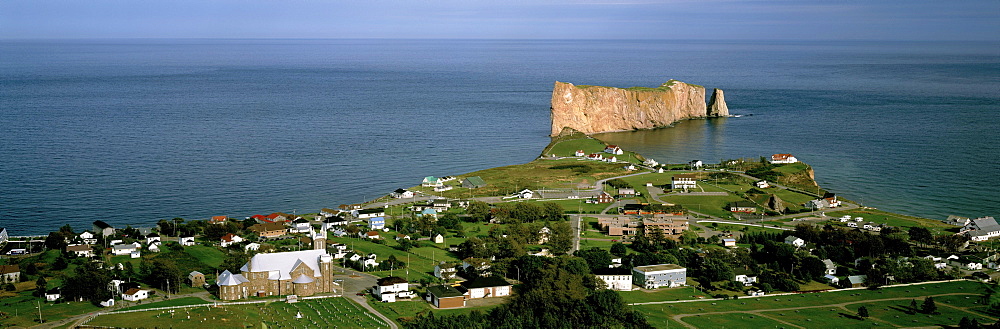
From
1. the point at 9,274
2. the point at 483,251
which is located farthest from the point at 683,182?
the point at 9,274

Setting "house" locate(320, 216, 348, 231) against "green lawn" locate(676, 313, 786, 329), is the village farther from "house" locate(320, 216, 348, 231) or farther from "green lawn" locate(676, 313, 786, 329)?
"green lawn" locate(676, 313, 786, 329)

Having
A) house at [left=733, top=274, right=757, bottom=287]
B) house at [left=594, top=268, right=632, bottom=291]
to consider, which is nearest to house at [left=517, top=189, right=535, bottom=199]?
house at [left=594, top=268, right=632, bottom=291]

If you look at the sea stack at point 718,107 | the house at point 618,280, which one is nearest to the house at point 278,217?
the house at point 618,280

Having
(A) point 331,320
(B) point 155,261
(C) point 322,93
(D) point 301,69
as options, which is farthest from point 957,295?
(D) point 301,69

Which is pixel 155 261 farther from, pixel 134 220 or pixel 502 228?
pixel 502 228

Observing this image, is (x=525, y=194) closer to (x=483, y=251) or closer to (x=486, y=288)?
(x=483, y=251)

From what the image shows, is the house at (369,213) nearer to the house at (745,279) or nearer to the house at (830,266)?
the house at (745,279)
